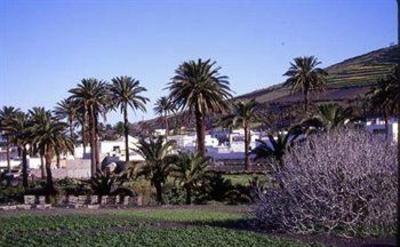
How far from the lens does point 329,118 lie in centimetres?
3759

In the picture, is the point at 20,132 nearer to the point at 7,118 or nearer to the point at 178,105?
the point at 7,118

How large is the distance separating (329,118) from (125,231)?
1995 centimetres

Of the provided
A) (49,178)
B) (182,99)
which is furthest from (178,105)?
(49,178)

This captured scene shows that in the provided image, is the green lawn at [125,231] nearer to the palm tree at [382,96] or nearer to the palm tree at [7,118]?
the palm tree at [382,96]

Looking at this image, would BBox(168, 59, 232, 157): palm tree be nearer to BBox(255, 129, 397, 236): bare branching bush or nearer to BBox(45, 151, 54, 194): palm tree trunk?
BBox(45, 151, 54, 194): palm tree trunk

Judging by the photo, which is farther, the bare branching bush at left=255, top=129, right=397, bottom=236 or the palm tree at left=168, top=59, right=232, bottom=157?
the palm tree at left=168, top=59, right=232, bottom=157

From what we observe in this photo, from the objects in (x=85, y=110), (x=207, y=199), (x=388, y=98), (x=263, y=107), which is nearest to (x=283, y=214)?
(x=207, y=199)

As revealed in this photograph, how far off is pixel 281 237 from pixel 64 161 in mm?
72836

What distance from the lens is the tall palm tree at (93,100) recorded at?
60.2 m

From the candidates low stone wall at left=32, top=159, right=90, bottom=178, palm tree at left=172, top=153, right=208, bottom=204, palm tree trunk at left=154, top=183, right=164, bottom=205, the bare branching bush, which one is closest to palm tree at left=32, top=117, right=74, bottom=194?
palm tree trunk at left=154, top=183, right=164, bottom=205

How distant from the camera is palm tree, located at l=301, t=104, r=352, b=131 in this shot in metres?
37.2

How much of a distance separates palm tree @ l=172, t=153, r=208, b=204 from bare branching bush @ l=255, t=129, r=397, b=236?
1928cm

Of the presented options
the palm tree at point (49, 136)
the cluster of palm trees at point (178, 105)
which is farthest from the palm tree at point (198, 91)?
the palm tree at point (49, 136)

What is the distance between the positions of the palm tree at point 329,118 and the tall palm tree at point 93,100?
26.8 metres
